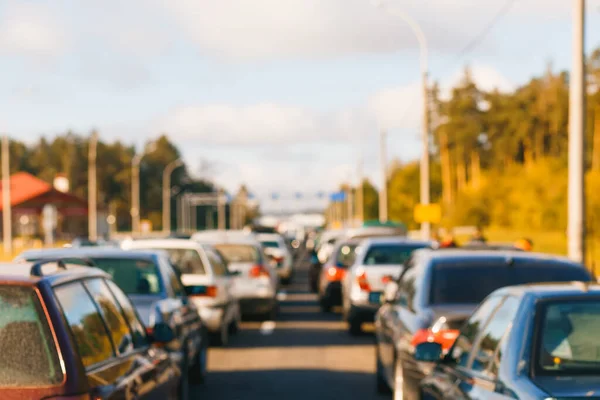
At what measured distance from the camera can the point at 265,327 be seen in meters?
22.1

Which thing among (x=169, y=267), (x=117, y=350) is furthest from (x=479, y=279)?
(x=117, y=350)

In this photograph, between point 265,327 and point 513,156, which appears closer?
point 265,327

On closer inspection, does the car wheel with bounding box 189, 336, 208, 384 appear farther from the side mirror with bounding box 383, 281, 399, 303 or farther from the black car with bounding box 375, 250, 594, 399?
the black car with bounding box 375, 250, 594, 399

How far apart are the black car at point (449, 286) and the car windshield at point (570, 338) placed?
3.60m

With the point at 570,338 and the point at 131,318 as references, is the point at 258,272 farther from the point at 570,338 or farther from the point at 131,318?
the point at 570,338

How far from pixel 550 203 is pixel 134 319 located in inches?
3181

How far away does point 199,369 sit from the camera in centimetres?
1354

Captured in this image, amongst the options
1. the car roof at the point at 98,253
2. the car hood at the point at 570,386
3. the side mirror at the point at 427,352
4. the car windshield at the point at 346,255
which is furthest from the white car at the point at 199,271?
the car hood at the point at 570,386

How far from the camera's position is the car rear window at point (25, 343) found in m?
5.34

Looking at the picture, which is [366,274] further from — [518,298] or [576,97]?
[518,298]

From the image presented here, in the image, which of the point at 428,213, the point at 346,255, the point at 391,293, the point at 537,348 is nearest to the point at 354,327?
the point at 346,255

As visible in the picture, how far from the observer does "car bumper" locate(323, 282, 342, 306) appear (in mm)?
24469

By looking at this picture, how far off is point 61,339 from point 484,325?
2631mm

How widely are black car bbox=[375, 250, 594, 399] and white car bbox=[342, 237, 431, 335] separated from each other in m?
7.76
